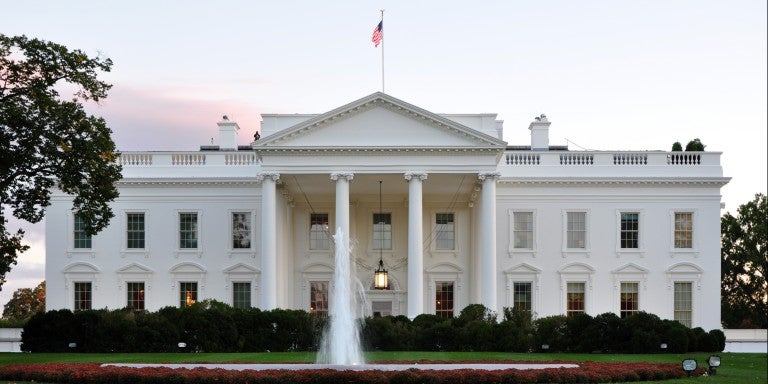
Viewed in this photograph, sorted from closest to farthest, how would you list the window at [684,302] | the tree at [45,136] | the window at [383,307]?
the tree at [45,136] → the window at [684,302] → the window at [383,307]

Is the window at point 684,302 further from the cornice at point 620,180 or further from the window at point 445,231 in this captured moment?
the window at point 445,231

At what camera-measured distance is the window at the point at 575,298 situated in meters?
47.0

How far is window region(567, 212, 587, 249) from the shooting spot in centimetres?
4744

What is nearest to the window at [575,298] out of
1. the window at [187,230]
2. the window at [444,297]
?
the window at [444,297]

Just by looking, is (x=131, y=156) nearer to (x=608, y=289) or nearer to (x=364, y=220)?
(x=364, y=220)

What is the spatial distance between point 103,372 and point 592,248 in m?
27.6

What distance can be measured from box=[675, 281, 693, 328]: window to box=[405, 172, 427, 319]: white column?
12512 mm

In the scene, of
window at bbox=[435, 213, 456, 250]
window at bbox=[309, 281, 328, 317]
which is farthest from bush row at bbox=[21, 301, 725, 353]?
window at bbox=[435, 213, 456, 250]

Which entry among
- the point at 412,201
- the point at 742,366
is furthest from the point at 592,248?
the point at 742,366

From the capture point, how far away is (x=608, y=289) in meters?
47.0

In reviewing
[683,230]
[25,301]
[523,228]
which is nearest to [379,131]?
[523,228]

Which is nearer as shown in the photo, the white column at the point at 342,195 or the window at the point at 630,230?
the white column at the point at 342,195

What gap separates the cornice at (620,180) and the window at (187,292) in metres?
14.9

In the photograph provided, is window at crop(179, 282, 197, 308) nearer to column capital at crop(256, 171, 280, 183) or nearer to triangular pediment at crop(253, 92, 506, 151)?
column capital at crop(256, 171, 280, 183)
